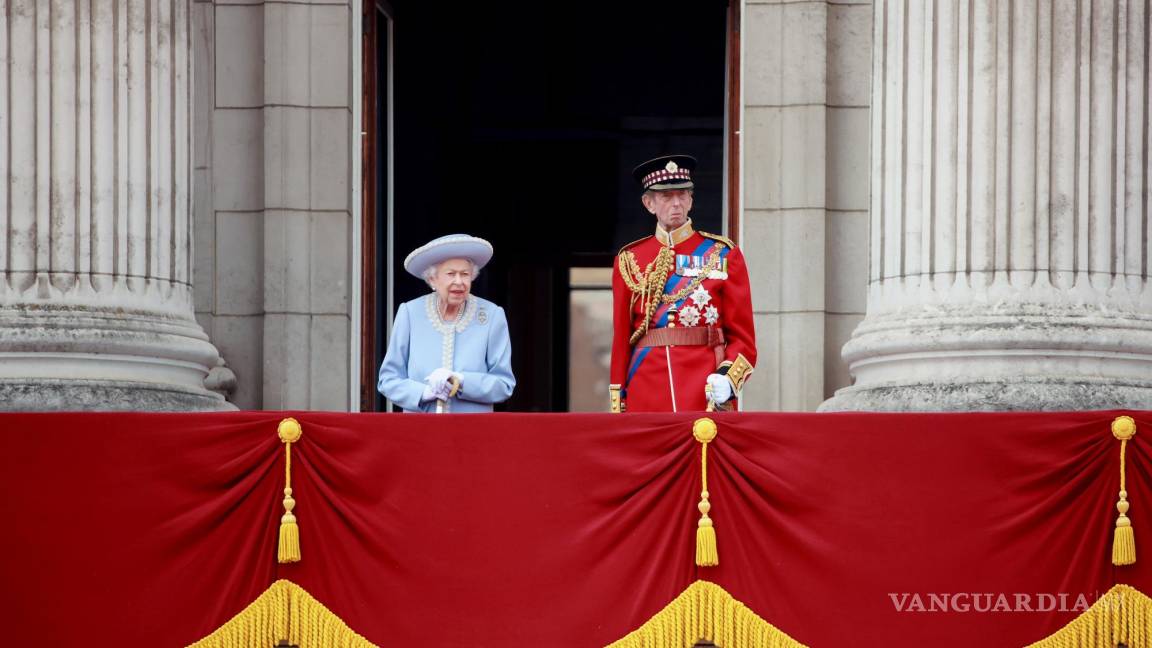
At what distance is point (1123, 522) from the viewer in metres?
8.99

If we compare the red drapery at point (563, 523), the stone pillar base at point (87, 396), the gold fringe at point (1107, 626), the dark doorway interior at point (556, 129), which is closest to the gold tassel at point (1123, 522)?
the red drapery at point (563, 523)

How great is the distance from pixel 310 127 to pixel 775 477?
551 cm

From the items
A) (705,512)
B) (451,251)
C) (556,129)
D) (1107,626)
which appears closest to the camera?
(1107,626)

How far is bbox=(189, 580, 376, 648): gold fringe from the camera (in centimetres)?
898

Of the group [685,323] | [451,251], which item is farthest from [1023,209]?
[451,251]

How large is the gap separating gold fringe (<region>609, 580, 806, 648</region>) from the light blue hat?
235cm

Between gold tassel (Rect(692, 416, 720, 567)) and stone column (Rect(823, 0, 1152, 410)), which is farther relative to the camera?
stone column (Rect(823, 0, 1152, 410))

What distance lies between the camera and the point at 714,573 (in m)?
9.06

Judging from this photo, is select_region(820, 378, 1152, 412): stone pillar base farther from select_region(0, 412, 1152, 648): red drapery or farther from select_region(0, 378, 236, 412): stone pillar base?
select_region(0, 378, 236, 412): stone pillar base

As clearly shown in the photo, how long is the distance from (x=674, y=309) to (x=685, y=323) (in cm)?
10

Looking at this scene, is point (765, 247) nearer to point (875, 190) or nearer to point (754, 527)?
point (875, 190)

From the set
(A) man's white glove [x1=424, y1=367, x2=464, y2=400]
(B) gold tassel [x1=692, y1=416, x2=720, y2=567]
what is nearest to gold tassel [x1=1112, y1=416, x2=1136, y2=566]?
(B) gold tassel [x1=692, y1=416, x2=720, y2=567]

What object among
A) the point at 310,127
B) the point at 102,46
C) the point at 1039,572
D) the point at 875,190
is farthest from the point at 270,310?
the point at 1039,572

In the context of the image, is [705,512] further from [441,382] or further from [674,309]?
[674,309]
